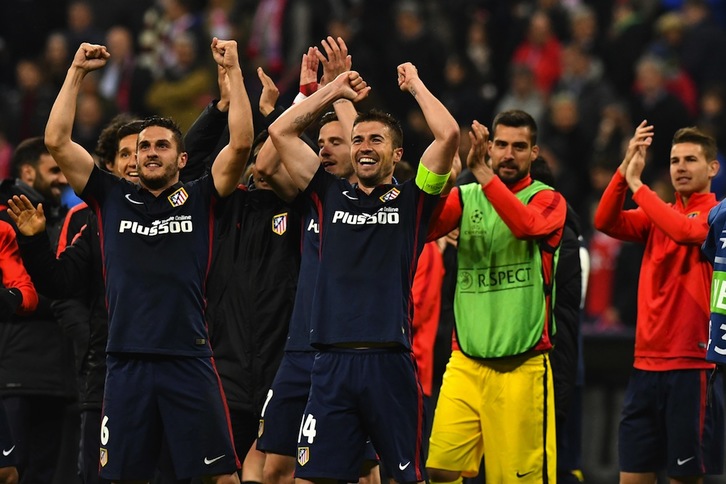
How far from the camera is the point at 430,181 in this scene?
26.9 ft

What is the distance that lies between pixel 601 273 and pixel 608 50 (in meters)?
3.75

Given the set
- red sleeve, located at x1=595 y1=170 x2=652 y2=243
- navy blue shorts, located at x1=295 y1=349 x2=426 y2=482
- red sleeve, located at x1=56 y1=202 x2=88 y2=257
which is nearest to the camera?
navy blue shorts, located at x1=295 y1=349 x2=426 y2=482

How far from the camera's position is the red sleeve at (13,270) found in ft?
28.8

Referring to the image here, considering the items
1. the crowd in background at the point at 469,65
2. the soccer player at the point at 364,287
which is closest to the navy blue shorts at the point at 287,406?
the soccer player at the point at 364,287

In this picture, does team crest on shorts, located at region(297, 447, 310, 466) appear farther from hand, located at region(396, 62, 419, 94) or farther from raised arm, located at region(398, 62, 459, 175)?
hand, located at region(396, 62, 419, 94)

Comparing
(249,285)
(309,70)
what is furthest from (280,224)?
(309,70)

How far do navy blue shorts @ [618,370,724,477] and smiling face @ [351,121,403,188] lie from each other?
246 centimetres

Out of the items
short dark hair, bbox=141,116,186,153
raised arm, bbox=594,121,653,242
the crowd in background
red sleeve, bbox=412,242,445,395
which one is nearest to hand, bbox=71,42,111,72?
short dark hair, bbox=141,116,186,153

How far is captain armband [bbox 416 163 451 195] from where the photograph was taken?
323 inches

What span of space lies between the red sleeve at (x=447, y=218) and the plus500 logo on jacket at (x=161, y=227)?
4.92 ft

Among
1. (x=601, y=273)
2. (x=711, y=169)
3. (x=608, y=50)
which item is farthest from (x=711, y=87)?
(x=711, y=169)

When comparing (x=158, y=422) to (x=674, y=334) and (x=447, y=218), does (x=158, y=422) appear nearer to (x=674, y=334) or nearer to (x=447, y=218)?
(x=447, y=218)

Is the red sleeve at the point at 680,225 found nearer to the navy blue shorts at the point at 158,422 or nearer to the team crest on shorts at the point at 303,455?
the team crest on shorts at the point at 303,455

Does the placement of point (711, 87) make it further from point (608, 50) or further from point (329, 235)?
point (329, 235)
